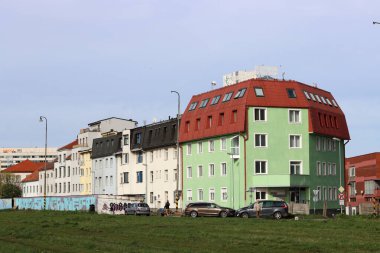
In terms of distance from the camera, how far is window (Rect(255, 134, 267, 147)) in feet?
278

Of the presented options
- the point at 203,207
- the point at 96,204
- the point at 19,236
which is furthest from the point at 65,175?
the point at 19,236

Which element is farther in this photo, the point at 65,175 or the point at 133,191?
the point at 65,175

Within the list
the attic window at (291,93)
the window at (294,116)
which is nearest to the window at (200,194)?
Answer: the window at (294,116)

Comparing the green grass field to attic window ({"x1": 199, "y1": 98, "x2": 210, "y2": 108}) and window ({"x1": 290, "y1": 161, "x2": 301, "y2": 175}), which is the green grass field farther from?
attic window ({"x1": 199, "y1": 98, "x2": 210, "y2": 108})

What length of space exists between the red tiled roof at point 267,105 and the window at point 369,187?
35.9 metres

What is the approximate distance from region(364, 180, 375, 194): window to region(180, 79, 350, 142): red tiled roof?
35.9m

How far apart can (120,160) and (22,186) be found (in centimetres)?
7594

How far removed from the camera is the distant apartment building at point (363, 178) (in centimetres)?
12512

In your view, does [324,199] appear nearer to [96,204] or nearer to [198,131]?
[198,131]

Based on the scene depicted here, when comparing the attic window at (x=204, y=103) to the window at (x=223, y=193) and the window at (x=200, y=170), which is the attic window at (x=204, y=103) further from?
the window at (x=223, y=193)

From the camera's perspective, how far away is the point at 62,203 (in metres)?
106

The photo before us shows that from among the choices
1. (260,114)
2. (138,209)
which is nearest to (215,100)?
(260,114)

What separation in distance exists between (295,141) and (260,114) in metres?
5.78

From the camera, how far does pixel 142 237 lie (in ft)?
116
